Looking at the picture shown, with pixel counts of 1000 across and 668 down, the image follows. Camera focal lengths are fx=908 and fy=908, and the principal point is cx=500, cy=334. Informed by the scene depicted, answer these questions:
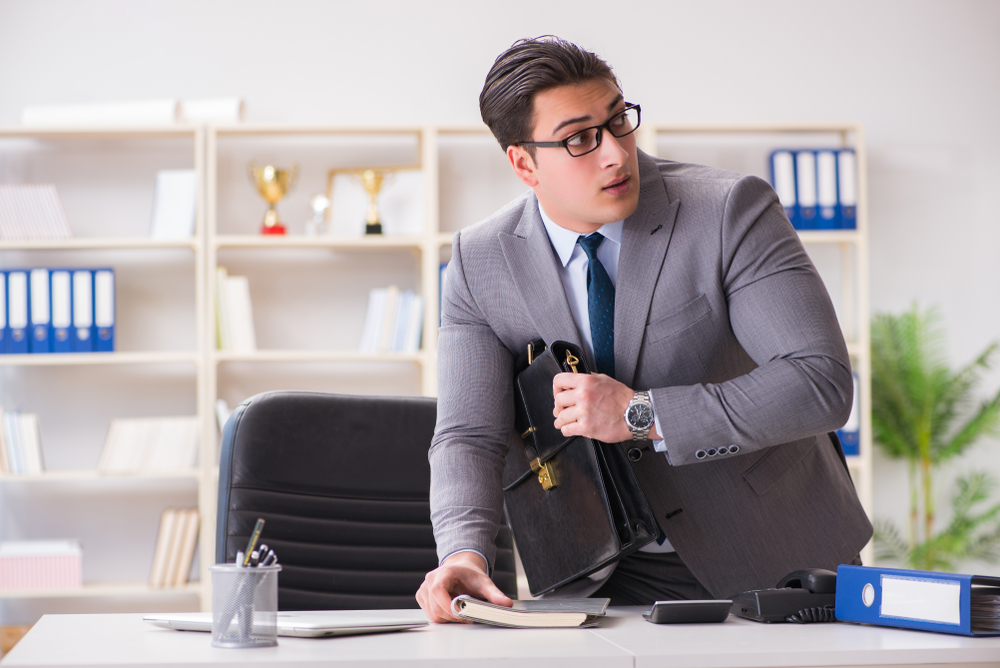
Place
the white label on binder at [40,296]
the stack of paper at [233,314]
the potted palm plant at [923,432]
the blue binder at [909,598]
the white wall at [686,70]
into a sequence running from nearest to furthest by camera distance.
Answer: the blue binder at [909,598]
the white label on binder at [40,296]
the stack of paper at [233,314]
the potted palm plant at [923,432]
the white wall at [686,70]

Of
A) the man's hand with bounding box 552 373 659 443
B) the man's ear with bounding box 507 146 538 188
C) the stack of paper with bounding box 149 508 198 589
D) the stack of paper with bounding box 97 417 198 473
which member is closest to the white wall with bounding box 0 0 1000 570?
the stack of paper with bounding box 97 417 198 473

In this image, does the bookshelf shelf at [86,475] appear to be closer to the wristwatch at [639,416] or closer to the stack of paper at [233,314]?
the stack of paper at [233,314]

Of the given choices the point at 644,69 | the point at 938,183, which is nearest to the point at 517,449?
the point at 644,69

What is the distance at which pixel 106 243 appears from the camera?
342 cm

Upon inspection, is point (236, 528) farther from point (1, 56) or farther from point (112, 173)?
point (1, 56)

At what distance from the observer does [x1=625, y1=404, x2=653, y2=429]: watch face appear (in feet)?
4.15

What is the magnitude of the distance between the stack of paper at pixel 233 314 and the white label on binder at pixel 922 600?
284 centimetres

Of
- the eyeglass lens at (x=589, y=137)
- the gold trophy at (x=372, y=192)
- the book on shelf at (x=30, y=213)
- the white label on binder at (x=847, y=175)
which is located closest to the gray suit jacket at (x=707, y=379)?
the eyeglass lens at (x=589, y=137)

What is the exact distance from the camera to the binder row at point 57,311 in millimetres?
3391

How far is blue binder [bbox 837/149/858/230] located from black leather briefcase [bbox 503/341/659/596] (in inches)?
97.6

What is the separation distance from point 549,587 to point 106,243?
2.65 metres

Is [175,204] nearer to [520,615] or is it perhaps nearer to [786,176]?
[786,176]

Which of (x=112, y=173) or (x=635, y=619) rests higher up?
(x=112, y=173)

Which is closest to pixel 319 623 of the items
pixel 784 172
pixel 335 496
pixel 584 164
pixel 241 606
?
pixel 241 606
